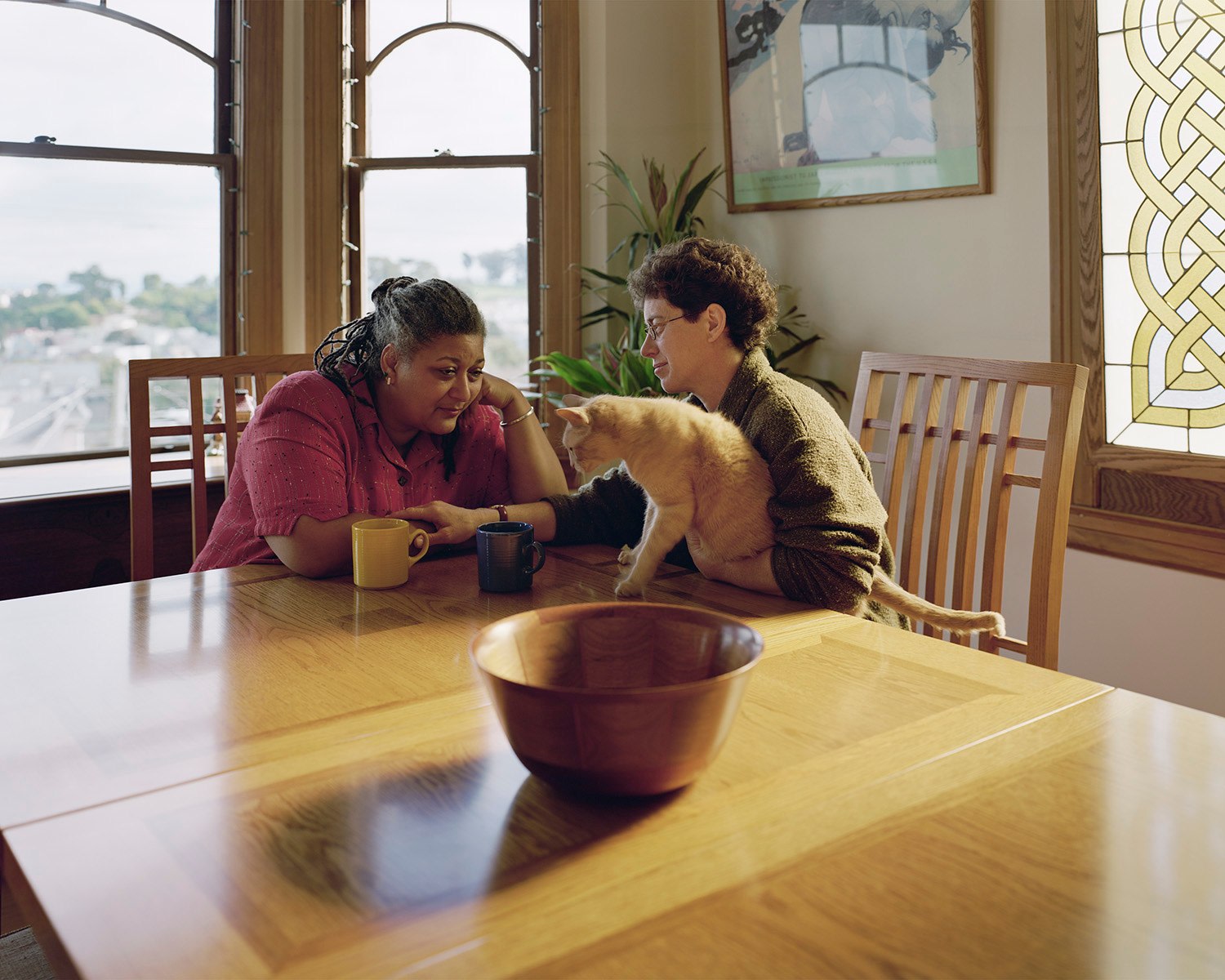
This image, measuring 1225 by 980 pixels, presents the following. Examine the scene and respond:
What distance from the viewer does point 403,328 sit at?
1804 millimetres

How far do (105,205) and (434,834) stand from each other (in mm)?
2932

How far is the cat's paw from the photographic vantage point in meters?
1.43

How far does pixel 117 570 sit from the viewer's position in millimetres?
2857

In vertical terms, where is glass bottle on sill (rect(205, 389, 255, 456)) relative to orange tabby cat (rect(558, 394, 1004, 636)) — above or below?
A: above

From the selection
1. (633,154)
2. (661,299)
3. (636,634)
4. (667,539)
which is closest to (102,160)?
(633,154)

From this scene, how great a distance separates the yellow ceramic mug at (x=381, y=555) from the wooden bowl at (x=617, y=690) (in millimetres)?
597

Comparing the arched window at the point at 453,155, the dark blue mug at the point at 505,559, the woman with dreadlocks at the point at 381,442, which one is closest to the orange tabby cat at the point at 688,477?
the dark blue mug at the point at 505,559

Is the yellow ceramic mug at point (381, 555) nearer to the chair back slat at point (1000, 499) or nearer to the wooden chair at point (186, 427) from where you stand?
the wooden chair at point (186, 427)

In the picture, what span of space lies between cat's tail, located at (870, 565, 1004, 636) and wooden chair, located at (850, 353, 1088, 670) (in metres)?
0.37

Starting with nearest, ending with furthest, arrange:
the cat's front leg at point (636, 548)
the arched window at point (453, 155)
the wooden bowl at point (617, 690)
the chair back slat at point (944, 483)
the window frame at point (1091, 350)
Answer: the wooden bowl at point (617, 690), the cat's front leg at point (636, 548), the chair back slat at point (944, 483), the window frame at point (1091, 350), the arched window at point (453, 155)

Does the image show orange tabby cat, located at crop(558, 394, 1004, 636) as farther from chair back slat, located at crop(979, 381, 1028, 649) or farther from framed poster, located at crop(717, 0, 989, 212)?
framed poster, located at crop(717, 0, 989, 212)

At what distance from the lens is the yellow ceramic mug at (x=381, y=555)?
4.78 ft

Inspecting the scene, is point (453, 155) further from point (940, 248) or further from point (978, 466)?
point (978, 466)

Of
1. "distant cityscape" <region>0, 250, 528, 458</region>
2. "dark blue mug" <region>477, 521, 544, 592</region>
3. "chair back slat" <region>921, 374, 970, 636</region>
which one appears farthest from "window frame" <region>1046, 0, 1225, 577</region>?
"distant cityscape" <region>0, 250, 528, 458</region>
